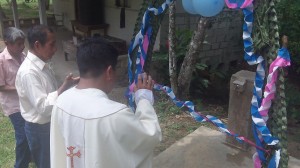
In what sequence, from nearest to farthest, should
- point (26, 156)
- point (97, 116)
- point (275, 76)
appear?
1. point (97, 116)
2. point (275, 76)
3. point (26, 156)

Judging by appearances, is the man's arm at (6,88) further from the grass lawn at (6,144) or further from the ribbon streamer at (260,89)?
the ribbon streamer at (260,89)

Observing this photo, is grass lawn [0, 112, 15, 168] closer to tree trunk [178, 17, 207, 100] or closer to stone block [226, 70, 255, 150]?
stone block [226, 70, 255, 150]

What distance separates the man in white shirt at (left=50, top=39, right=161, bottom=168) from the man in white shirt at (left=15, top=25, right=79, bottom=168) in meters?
0.69

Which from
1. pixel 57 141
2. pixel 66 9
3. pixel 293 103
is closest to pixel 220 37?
pixel 293 103

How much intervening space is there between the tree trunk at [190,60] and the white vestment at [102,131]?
134 inches

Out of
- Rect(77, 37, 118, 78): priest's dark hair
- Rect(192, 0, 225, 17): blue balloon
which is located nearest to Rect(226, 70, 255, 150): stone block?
Rect(192, 0, 225, 17): blue balloon

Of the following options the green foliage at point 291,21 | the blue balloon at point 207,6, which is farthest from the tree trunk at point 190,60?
the blue balloon at point 207,6

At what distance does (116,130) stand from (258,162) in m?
1.15

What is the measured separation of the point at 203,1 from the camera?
2.36 m

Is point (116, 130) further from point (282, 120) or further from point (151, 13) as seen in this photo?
point (151, 13)

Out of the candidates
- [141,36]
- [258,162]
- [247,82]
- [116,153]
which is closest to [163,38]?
[247,82]

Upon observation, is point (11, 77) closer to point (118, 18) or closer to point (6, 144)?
point (6, 144)

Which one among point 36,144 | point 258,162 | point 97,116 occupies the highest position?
point 97,116

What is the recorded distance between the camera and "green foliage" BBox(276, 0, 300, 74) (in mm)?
6045
